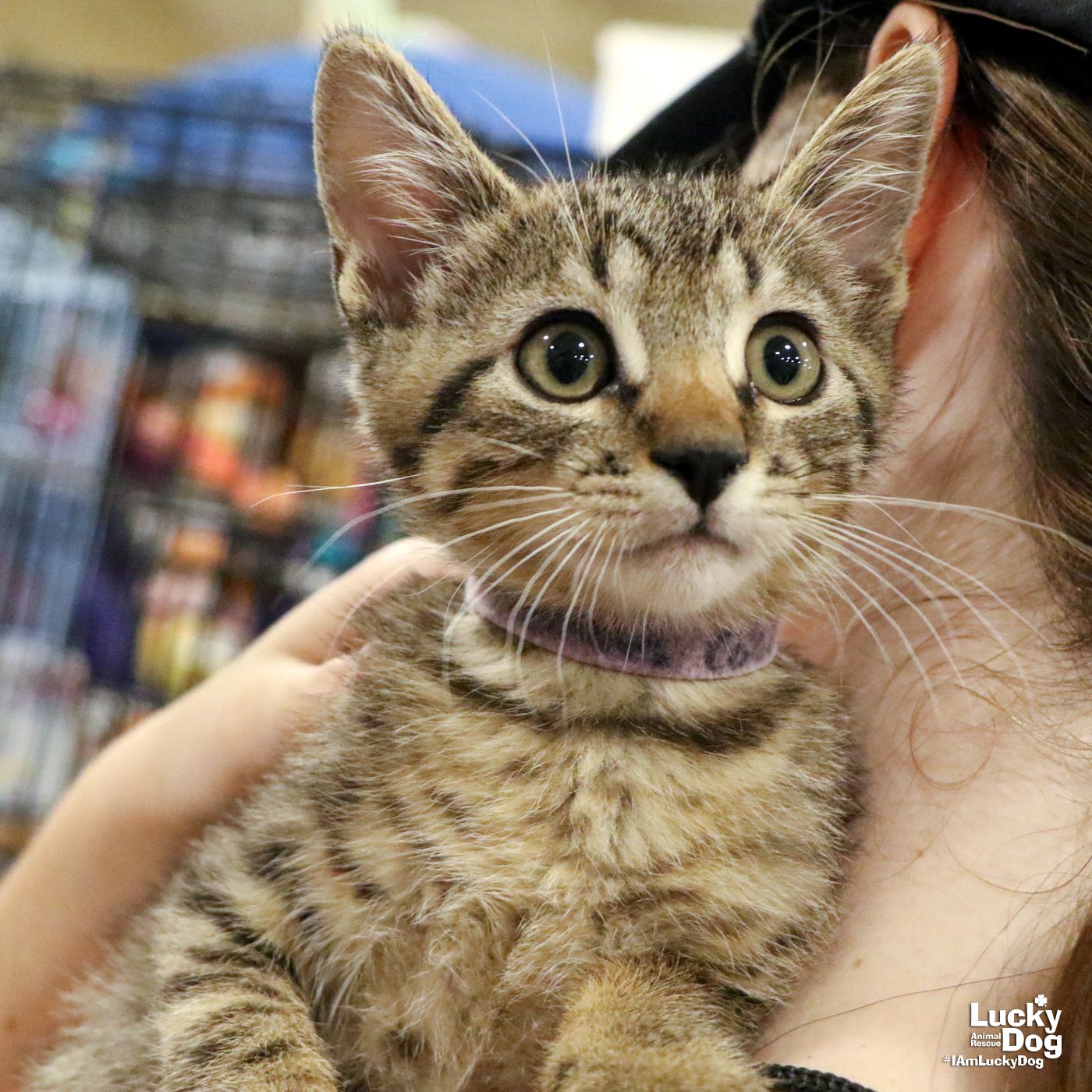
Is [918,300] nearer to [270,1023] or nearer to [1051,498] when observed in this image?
[1051,498]

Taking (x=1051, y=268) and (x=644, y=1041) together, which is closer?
(x=644, y=1041)

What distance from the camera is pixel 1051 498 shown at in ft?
2.84

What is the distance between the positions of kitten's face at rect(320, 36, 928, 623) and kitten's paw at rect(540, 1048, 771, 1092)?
0.34 metres

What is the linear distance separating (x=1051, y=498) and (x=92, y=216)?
2.29 metres

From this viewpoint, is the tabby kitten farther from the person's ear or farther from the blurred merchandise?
the blurred merchandise

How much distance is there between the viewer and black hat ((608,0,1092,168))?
85 cm

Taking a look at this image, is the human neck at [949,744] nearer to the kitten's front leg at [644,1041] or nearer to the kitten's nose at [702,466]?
the kitten's front leg at [644,1041]

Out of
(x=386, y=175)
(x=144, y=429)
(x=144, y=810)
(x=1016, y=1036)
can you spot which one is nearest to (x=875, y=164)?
(x=386, y=175)

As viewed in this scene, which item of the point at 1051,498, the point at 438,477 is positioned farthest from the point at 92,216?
the point at 1051,498

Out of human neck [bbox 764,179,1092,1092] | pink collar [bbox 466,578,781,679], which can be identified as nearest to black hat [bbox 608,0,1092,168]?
human neck [bbox 764,179,1092,1092]

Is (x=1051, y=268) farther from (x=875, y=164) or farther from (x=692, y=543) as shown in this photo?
(x=692, y=543)

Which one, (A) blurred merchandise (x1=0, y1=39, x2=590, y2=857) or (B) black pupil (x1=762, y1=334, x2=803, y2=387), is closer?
(B) black pupil (x1=762, y1=334, x2=803, y2=387)

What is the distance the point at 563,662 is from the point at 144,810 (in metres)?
0.70

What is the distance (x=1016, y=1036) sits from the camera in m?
0.74
